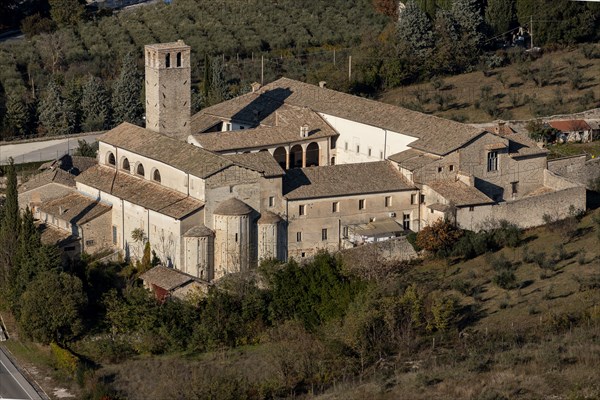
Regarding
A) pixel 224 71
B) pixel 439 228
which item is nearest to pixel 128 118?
pixel 224 71

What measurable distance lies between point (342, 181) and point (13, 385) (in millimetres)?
15296

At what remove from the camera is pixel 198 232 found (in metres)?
51.9

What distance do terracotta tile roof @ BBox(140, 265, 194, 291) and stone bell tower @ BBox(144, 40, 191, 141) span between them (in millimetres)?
7530

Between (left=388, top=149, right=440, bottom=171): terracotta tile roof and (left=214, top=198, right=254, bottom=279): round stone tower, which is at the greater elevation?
(left=388, top=149, right=440, bottom=171): terracotta tile roof

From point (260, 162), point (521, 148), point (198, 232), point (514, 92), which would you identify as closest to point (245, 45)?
point (514, 92)

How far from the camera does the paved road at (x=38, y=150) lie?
71188mm

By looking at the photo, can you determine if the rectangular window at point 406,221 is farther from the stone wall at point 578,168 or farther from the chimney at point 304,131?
the stone wall at point 578,168

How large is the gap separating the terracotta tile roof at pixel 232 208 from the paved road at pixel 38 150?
2081cm

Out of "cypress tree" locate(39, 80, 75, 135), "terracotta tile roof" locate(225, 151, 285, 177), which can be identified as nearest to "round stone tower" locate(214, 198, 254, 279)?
"terracotta tile roof" locate(225, 151, 285, 177)

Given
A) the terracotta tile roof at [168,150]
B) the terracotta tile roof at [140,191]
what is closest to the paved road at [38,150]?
the terracotta tile roof at [140,191]

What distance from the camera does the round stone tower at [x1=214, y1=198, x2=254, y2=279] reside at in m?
52.0

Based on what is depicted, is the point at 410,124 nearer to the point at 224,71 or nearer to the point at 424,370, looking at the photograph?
the point at 424,370

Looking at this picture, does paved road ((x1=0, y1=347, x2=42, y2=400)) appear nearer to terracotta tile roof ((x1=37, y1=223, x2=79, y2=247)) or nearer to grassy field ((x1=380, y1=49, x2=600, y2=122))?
terracotta tile roof ((x1=37, y1=223, x2=79, y2=247))

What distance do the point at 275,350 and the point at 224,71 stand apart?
1572 inches
